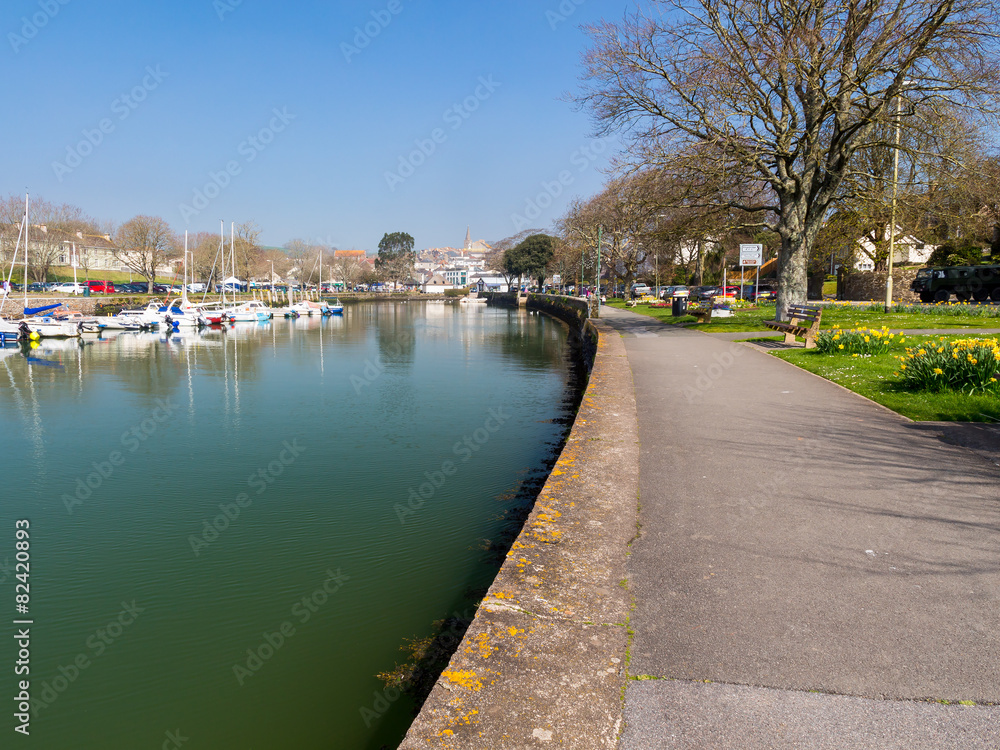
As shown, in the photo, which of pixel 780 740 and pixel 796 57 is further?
pixel 796 57

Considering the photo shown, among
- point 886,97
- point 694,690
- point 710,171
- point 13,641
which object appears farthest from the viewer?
point 710,171

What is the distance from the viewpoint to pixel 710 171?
2084 cm

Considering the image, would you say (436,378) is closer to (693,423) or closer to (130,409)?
(130,409)

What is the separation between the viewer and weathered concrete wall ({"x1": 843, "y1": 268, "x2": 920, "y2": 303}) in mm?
39334

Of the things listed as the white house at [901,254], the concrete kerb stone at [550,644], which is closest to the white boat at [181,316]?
the white house at [901,254]

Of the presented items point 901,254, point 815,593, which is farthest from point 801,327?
point 901,254

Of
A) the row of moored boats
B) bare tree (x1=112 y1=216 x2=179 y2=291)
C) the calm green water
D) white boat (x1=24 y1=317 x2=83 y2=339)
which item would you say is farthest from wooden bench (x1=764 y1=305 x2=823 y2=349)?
bare tree (x1=112 y1=216 x2=179 y2=291)

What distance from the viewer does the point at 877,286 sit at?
40.4m

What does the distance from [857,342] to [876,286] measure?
98.4 ft

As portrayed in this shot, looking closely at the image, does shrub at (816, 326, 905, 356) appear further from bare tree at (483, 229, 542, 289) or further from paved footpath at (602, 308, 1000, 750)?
bare tree at (483, 229, 542, 289)

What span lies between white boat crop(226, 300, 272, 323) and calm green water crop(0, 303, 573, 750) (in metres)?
36.9

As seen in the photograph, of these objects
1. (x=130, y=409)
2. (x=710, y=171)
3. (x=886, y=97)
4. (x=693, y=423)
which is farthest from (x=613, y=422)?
(x=886, y=97)

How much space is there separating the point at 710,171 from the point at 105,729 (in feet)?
67.3

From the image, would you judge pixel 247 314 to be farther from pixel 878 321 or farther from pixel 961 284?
pixel 961 284
